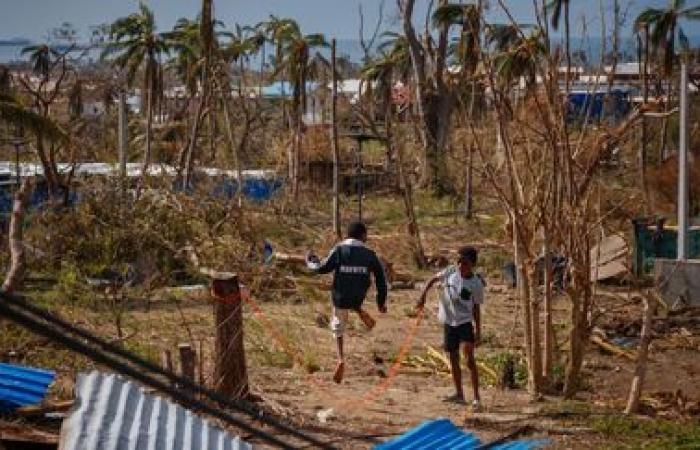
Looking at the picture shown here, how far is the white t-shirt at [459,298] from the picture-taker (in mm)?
10219

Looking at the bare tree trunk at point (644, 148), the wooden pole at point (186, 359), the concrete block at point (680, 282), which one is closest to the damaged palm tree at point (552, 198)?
the wooden pole at point (186, 359)

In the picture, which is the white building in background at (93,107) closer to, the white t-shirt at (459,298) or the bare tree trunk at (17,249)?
the bare tree trunk at (17,249)

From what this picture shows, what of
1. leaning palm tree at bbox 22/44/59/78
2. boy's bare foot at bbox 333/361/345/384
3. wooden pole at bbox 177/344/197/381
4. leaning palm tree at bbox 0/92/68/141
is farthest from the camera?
leaning palm tree at bbox 22/44/59/78

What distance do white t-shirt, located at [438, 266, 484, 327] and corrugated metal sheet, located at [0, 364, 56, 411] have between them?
3.53 m

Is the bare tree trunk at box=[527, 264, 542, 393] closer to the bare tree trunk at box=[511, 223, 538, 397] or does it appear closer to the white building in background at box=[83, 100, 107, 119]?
the bare tree trunk at box=[511, 223, 538, 397]

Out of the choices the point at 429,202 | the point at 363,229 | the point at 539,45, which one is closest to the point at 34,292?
the point at 363,229

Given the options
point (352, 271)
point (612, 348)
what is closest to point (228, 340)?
point (352, 271)

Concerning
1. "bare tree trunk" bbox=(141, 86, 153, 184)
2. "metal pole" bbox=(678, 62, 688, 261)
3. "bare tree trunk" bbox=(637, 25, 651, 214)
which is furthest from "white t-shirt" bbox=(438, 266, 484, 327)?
"bare tree trunk" bbox=(141, 86, 153, 184)

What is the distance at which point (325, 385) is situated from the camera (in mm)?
11391

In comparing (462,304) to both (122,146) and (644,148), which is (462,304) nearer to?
(122,146)

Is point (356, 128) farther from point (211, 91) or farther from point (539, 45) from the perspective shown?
point (539, 45)

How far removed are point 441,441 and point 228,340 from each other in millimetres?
2233

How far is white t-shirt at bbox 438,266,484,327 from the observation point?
10.2 meters

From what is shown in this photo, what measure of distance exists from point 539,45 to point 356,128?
96.0 ft
